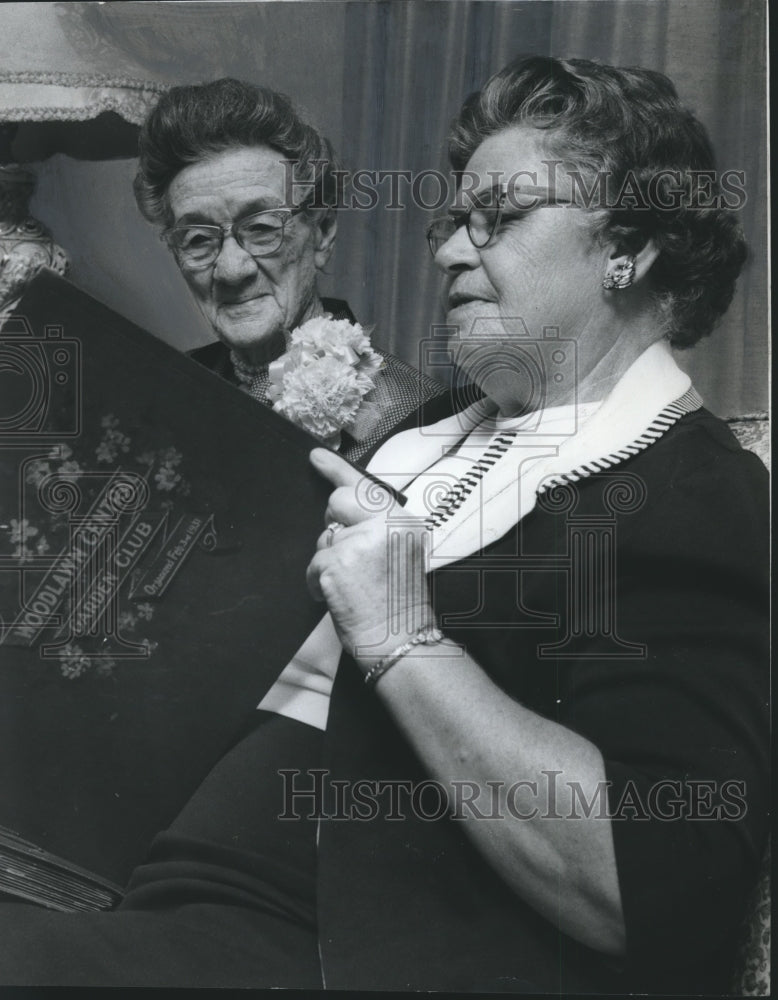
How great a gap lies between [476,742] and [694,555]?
49 cm

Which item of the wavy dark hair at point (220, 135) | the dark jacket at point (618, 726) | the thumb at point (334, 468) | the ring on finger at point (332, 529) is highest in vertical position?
the wavy dark hair at point (220, 135)

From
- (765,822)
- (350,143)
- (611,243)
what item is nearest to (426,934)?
(765,822)

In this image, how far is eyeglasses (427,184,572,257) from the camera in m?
2.23

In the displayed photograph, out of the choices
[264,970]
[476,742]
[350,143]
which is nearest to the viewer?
[476,742]

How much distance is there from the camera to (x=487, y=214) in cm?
228

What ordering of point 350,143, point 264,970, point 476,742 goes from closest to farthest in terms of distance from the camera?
point 476,742 < point 264,970 < point 350,143

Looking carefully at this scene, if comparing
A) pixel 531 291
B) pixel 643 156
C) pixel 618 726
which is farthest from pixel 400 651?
pixel 643 156

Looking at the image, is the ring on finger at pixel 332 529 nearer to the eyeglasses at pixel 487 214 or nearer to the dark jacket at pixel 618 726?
the dark jacket at pixel 618 726

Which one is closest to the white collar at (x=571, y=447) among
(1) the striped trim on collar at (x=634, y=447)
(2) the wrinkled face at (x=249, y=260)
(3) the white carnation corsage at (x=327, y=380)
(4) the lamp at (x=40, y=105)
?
(1) the striped trim on collar at (x=634, y=447)

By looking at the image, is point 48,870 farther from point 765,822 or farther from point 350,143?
point 350,143

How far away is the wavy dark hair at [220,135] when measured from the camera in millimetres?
2375

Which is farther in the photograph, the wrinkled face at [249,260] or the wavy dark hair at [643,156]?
the wrinkled face at [249,260]

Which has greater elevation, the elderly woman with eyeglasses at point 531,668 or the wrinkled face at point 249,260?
the wrinkled face at point 249,260

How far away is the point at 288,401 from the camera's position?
231 centimetres
